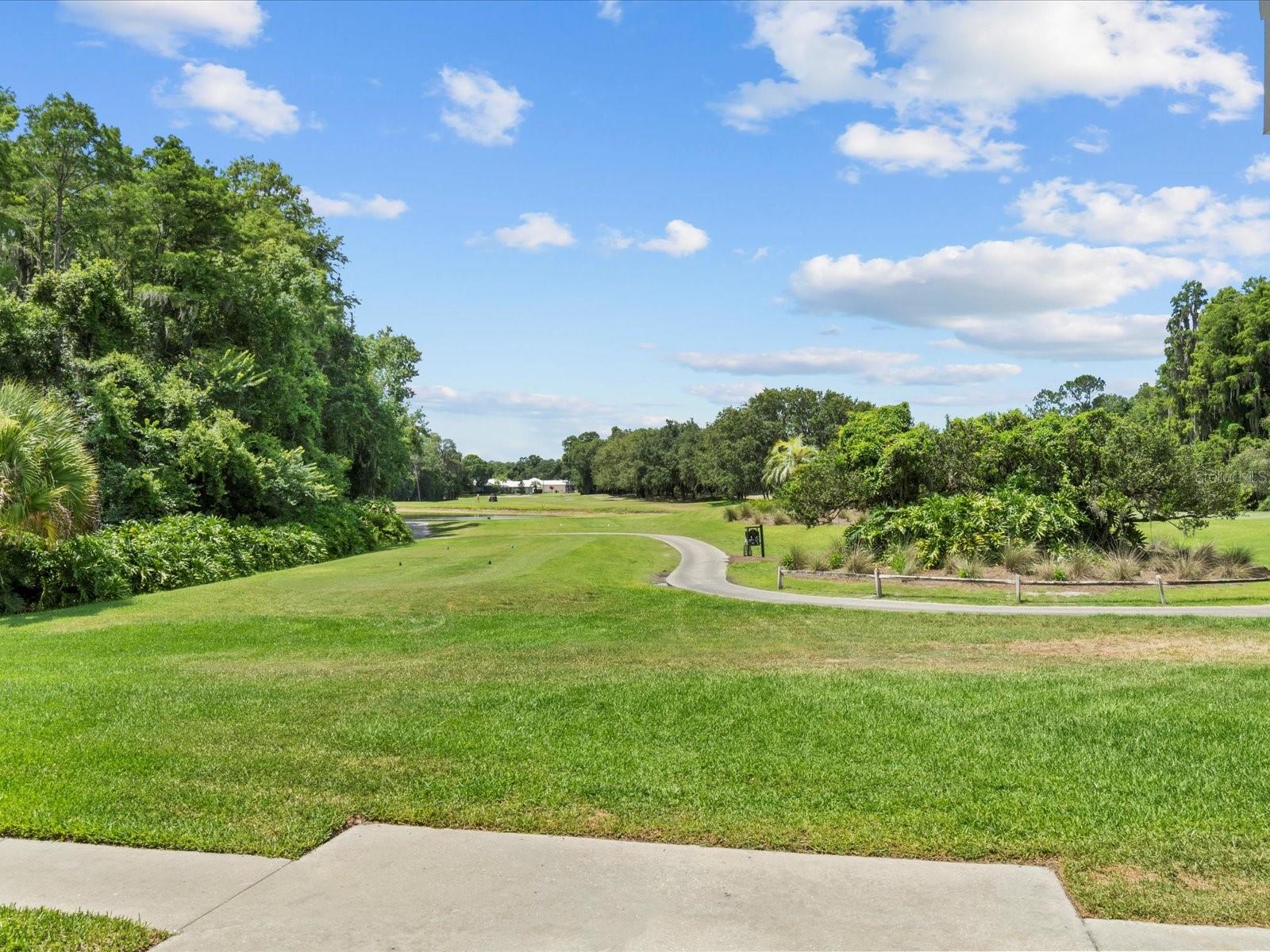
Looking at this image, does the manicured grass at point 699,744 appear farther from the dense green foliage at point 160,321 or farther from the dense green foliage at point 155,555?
the dense green foliage at point 160,321

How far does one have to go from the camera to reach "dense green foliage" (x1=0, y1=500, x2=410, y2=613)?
19.5 metres

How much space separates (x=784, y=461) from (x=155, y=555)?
54.2m

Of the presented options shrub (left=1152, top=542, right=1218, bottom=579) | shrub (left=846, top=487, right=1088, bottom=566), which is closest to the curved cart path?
shrub (left=846, top=487, right=1088, bottom=566)

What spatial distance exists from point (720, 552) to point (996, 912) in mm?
33106

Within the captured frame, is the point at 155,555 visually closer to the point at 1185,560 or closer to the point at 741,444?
the point at 1185,560

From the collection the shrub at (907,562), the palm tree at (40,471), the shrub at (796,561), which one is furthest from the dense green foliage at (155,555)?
the shrub at (907,562)

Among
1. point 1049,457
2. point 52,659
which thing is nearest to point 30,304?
point 52,659

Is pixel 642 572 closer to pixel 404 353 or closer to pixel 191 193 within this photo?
pixel 191 193

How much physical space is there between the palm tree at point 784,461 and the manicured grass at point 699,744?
5621 centimetres

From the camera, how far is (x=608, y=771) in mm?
6172

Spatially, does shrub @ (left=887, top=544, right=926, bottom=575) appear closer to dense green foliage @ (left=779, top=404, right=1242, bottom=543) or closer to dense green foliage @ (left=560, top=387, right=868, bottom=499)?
dense green foliage @ (left=779, top=404, right=1242, bottom=543)

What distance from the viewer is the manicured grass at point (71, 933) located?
387 centimetres

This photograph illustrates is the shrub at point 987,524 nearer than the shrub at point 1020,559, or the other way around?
the shrub at point 1020,559

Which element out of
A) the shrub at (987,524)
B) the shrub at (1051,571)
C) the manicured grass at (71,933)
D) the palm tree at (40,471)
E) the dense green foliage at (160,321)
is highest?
the dense green foliage at (160,321)
